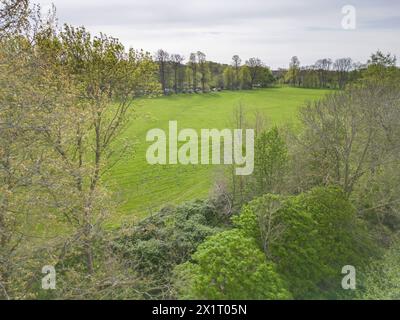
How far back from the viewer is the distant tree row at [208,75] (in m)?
80.6

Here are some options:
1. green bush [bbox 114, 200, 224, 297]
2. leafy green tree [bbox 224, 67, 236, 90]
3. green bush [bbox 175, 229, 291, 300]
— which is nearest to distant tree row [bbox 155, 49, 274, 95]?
leafy green tree [bbox 224, 67, 236, 90]

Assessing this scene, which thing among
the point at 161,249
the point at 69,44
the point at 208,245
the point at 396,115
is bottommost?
the point at 161,249

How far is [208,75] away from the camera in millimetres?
87375

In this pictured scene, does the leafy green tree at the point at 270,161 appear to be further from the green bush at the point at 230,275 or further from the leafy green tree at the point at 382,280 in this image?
the green bush at the point at 230,275

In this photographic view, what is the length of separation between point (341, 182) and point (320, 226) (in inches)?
229

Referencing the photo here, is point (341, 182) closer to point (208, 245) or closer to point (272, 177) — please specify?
point (272, 177)

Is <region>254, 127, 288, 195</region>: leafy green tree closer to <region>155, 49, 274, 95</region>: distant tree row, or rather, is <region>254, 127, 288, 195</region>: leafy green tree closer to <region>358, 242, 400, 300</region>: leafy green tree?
<region>358, 242, 400, 300</region>: leafy green tree

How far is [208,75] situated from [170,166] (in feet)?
190

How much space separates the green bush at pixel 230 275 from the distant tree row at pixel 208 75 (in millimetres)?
69477

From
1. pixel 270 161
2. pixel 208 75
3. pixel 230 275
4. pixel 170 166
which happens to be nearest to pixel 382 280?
pixel 270 161

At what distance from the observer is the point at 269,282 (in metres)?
10.5

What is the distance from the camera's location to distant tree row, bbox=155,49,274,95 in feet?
264
